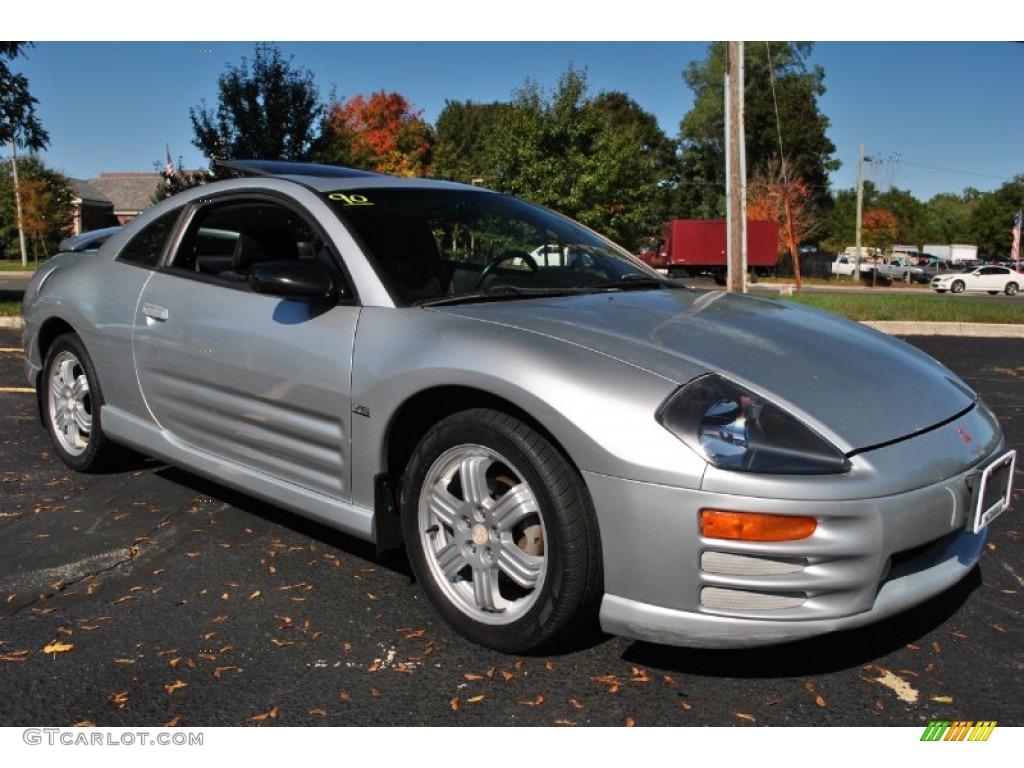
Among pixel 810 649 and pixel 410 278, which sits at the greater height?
pixel 410 278

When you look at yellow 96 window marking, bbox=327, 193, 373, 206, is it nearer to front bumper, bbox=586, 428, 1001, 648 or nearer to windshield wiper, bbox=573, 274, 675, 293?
windshield wiper, bbox=573, 274, 675, 293

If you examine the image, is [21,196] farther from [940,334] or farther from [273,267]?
[273,267]

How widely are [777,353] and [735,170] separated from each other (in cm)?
1362

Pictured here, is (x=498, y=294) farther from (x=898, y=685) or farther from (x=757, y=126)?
(x=757, y=126)

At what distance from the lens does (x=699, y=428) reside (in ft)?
7.61

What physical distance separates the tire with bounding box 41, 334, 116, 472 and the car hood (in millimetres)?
2282

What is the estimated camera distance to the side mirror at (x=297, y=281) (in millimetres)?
3059

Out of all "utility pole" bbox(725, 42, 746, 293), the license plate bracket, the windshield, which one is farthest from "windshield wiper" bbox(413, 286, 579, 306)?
"utility pole" bbox(725, 42, 746, 293)

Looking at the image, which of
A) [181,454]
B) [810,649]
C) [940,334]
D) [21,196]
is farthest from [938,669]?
[21,196]

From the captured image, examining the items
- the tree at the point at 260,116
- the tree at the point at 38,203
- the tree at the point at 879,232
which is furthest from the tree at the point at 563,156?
the tree at the point at 879,232

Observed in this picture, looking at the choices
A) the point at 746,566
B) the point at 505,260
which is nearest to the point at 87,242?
the point at 505,260

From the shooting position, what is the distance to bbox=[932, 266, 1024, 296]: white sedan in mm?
40344

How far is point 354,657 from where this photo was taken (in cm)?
272

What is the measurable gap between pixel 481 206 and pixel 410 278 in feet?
2.68
